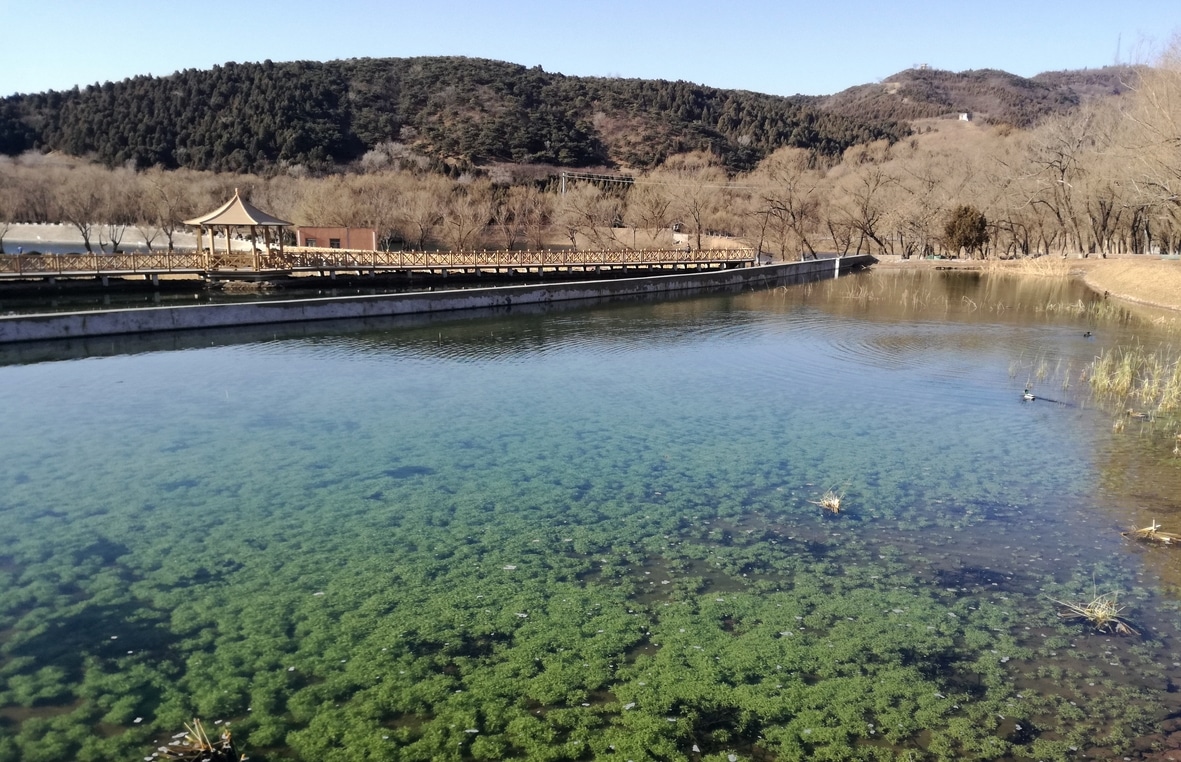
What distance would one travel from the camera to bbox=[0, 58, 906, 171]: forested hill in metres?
82.6

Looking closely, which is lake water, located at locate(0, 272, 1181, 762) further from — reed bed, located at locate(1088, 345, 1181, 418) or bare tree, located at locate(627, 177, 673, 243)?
bare tree, located at locate(627, 177, 673, 243)

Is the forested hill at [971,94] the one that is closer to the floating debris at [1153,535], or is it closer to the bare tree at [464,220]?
the bare tree at [464,220]

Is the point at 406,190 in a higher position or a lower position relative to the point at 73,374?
higher

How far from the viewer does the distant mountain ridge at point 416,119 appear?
82562 millimetres

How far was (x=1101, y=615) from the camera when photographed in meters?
5.67

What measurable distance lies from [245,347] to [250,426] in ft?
24.4

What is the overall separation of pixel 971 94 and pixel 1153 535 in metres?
170

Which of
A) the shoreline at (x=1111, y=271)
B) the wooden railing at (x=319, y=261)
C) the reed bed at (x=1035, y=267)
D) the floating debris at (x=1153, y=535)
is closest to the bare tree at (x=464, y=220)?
the wooden railing at (x=319, y=261)

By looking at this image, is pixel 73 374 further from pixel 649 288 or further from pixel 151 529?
pixel 649 288

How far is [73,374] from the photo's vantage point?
46.9 feet

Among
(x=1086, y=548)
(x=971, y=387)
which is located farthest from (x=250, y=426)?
(x=971, y=387)

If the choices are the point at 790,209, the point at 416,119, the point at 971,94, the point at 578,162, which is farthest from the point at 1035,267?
the point at 971,94

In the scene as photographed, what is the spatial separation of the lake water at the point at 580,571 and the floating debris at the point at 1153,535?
A: 137mm

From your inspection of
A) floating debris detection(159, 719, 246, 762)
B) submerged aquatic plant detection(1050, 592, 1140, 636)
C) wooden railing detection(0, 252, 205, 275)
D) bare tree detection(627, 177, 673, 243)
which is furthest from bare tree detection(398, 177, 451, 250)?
floating debris detection(159, 719, 246, 762)
